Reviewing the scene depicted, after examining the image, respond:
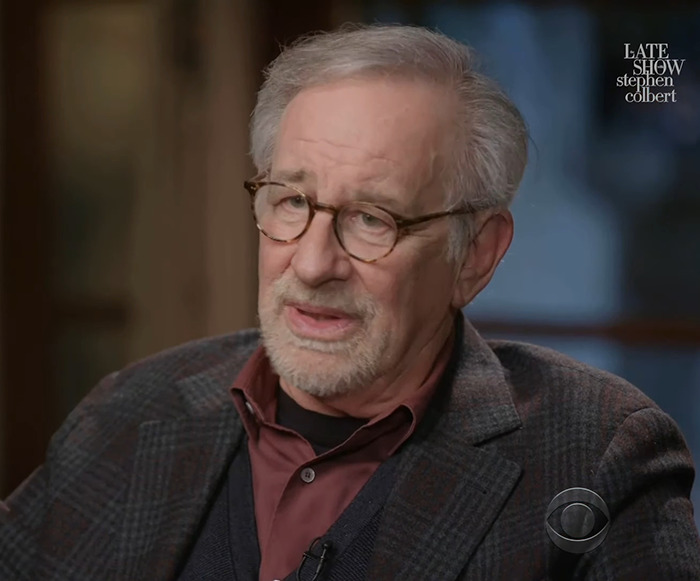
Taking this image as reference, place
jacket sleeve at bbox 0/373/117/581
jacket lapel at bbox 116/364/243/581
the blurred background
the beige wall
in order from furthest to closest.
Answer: the beige wall < the blurred background < jacket sleeve at bbox 0/373/117/581 < jacket lapel at bbox 116/364/243/581

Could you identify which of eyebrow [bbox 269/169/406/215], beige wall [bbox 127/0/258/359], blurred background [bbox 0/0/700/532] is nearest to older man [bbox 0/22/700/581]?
eyebrow [bbox 269/169/406/215]

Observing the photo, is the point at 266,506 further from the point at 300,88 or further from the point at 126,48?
the point at 126,48

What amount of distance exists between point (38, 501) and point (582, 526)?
78 centimetres

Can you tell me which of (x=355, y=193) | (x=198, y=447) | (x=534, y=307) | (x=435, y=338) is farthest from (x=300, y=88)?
(x=534, y=307)

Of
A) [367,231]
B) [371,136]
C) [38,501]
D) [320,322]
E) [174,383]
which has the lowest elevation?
[38,501]

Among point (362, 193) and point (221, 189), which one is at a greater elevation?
point (362, 193)

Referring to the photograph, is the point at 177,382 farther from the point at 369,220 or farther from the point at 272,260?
the point at 369,220

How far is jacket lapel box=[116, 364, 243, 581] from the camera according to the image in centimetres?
160

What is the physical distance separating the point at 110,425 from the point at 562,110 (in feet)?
3.79

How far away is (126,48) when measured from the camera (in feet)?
9.09

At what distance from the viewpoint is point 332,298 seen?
151cm

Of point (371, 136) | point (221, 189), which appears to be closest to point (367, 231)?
point (371, 136)

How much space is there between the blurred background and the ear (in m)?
0.55

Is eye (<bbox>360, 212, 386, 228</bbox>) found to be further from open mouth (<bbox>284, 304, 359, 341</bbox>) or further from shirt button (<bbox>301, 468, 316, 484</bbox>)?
shirt button (<bbox>301, 468, 316, 484</bbox>)
